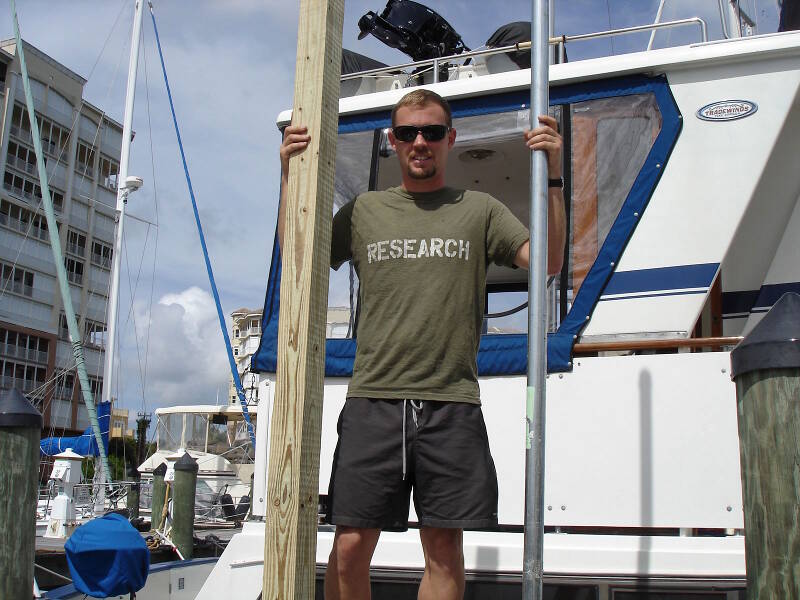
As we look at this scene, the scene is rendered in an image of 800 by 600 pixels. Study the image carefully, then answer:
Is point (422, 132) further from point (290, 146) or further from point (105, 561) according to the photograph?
point (105, 561)

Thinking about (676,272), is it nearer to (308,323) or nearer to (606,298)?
(606,298)

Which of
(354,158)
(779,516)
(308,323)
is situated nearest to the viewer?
(779,516)

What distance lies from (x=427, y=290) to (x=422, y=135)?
21.2 inches

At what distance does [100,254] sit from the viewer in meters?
54.3

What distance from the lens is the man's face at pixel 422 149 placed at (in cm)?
279

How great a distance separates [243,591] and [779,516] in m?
2.91

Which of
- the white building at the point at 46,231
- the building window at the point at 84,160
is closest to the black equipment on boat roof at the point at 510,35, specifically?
the white building at the point at 46,231

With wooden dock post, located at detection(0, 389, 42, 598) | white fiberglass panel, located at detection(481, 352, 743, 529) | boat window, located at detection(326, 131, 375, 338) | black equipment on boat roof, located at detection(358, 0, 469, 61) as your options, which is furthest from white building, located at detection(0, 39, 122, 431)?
white fiberglass panel, located at detection(481, 352, 743, 529)

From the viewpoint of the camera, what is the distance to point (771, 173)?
185 inches

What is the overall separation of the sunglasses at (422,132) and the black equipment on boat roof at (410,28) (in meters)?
3.78

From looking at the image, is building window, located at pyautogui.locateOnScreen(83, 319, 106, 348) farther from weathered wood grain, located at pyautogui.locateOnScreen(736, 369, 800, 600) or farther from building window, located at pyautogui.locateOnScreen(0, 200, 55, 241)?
weathered wood grain, located at pyautogui.locateOnScreen(736, 369, 800, 600)

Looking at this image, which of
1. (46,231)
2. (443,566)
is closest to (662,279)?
(443,566)

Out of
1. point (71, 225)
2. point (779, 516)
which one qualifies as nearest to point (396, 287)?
point (779, 516)

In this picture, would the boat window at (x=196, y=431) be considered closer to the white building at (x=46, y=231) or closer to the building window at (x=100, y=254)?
the white building at (x=46, y=231)
